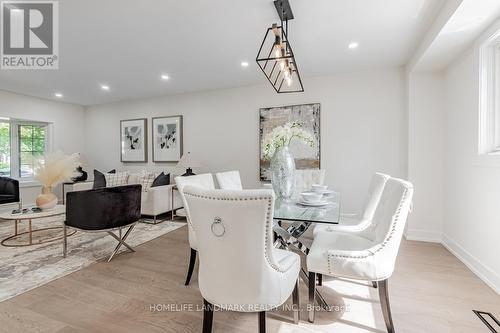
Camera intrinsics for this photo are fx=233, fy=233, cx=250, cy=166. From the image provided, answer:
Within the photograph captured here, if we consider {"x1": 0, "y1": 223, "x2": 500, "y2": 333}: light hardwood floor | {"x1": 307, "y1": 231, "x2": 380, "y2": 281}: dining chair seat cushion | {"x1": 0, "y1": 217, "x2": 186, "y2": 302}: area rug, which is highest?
{"x1": 307, "y1": 231, "x2": 380, "y2": 281}: dining chair seat cushion

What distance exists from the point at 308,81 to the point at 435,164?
2.28 m

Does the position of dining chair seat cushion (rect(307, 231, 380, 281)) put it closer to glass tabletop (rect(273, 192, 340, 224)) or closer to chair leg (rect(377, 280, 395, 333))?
chair leg (rect(377, 280, 395, 333))

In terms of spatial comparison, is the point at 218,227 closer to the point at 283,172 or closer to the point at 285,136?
the point at 283,172

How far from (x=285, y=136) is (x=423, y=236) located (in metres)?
2.52

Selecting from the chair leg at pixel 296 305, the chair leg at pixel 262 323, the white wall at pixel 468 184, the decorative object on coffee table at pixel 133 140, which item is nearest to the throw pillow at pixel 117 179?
the decorative object on coffee table at pixel 133 140

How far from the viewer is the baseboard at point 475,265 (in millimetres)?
2024

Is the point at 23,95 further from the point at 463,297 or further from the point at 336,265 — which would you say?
the point at 463,297

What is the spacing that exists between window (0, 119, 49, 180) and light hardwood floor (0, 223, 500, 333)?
13.4ft

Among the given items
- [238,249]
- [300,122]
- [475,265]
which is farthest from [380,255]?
[300,122]

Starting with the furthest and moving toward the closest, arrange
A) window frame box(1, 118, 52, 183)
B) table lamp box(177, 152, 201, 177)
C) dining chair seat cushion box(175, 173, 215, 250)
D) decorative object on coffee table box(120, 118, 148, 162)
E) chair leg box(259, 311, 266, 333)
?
decorative object on coffee table box(120, 118, 148, 162) → window frame box(1, 118, 52, 183) → table lamp box(177, 152, 201, 177) → dining chair seat cushion box(175, 173, 215, 250) → chair leg box(259, 311, 266, 333)

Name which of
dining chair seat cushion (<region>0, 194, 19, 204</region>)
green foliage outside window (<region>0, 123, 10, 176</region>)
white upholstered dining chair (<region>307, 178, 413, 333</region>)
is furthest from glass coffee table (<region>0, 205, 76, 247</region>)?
white upholstered dining chair (<region>307, 178, 413, 333</region>)

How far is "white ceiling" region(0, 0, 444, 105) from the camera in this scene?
217 centimetres

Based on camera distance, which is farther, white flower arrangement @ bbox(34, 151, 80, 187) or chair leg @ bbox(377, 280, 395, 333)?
white flower arrangement @ bbox(34, 151, 80, 187)

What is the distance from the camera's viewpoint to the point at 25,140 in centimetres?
524
